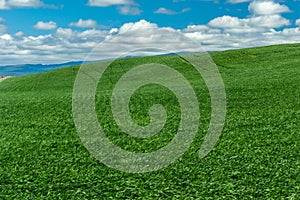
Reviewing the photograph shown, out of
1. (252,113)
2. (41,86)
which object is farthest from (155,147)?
(41,86)

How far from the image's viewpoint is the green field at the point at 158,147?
1098 cm

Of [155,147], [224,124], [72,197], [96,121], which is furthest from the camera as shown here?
Answer: [96,121]

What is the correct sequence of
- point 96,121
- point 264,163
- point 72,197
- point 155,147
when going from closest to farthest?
point 72,197, point 264,163, point 155,147, point 96,121

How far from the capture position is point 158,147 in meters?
A: 14.4

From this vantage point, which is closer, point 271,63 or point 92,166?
point 92,166

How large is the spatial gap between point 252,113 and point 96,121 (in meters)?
7.29

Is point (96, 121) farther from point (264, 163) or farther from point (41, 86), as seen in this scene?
point (41, 86)

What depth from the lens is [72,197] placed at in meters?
10.8

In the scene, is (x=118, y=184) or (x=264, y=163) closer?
(x=118, y=184)

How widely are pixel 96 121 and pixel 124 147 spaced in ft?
13.6

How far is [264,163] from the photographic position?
12430 mm

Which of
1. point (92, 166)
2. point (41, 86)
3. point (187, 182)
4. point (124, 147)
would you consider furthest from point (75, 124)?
point (41, 86)

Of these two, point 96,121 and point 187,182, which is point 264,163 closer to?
point 187,182

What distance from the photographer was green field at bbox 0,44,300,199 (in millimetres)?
10977
